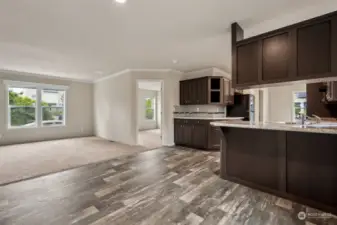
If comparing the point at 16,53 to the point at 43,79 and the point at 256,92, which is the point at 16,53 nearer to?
the point at 43,79

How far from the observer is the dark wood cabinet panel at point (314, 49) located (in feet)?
6.70

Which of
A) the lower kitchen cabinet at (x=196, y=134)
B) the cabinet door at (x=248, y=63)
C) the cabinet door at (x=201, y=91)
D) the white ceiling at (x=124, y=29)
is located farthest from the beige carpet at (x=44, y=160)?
the cabinet door at (x=248, y=63)

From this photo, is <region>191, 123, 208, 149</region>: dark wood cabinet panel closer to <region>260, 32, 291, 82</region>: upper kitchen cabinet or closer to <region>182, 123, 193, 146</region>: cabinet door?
<region>182, 123, 193, 146</region>: cabinet door

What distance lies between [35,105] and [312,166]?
7903mm

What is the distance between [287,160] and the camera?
2.26m

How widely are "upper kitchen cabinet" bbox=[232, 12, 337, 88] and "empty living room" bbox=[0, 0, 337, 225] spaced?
0.04 ft

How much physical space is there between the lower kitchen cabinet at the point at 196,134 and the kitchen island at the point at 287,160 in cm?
198

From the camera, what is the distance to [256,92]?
680cm

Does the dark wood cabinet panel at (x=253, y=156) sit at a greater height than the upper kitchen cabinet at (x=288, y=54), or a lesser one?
lesser

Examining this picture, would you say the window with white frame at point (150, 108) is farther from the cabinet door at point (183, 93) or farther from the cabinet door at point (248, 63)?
the cabinet door at point (248, 63)

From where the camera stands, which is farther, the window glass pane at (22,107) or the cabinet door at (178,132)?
the window glass pane at (22,107)

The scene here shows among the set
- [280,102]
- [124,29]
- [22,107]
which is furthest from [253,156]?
[22,107]

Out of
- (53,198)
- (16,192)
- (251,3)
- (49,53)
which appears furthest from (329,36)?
(49,53)

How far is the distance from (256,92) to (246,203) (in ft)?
18.3
